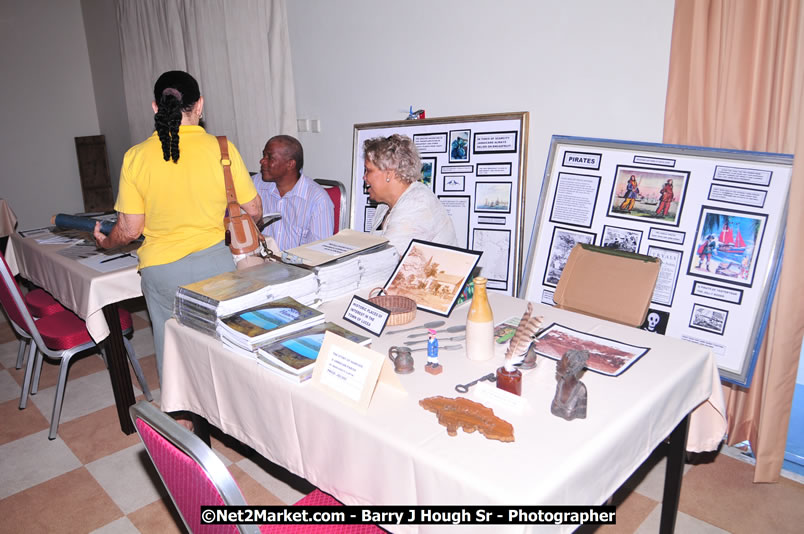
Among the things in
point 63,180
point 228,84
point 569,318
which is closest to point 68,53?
point 63,180

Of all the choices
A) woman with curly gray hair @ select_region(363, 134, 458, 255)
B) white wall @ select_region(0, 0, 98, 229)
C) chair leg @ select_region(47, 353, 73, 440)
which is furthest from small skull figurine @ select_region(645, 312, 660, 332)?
white wall @ select_region(0, 0, 98, 229)

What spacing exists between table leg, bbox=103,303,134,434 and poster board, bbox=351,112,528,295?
5.59ft

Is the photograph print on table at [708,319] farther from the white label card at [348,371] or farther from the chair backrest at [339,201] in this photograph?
the chair backrest at [339,201]

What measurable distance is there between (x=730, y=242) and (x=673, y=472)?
92 centimetres

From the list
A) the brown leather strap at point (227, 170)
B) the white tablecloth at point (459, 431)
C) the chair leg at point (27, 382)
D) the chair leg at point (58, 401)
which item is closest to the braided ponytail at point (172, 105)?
the brown leather strap at point (227, 170)

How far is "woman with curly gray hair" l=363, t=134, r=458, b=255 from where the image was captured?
7.97 ft

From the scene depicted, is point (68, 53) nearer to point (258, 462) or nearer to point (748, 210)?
point (258, 462)

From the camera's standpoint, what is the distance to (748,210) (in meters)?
2.13

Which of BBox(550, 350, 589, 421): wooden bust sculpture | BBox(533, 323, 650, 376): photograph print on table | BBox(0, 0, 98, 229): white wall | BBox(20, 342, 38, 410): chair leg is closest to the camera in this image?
BBox(550, 350, 589, 421): wooden bust sculpture

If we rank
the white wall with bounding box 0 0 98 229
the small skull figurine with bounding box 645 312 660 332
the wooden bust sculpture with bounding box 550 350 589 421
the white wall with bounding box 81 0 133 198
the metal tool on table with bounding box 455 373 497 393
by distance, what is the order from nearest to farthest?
1. the wooden bust sculpture with bounding box 550 350 589 421
2. the metal tool on table with bounding box 455 373 497 393
3. the small skull figurine with bounding box 645 312 660 332
4. the white wall with bounding box 0 0 98 229
5. the white wall with bounding box 81 0 133 198

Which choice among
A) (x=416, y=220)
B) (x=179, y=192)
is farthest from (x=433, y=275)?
(x=179, y=192)

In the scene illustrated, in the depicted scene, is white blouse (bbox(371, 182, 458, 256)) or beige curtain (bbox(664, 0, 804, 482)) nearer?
beige curtain (bbox(664, 0, 804, 482))

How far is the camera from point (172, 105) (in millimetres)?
2053

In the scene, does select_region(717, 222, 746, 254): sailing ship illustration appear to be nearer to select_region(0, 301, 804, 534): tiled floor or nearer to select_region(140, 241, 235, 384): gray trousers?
select_region(0, 301, 804, 534): tiled floor
